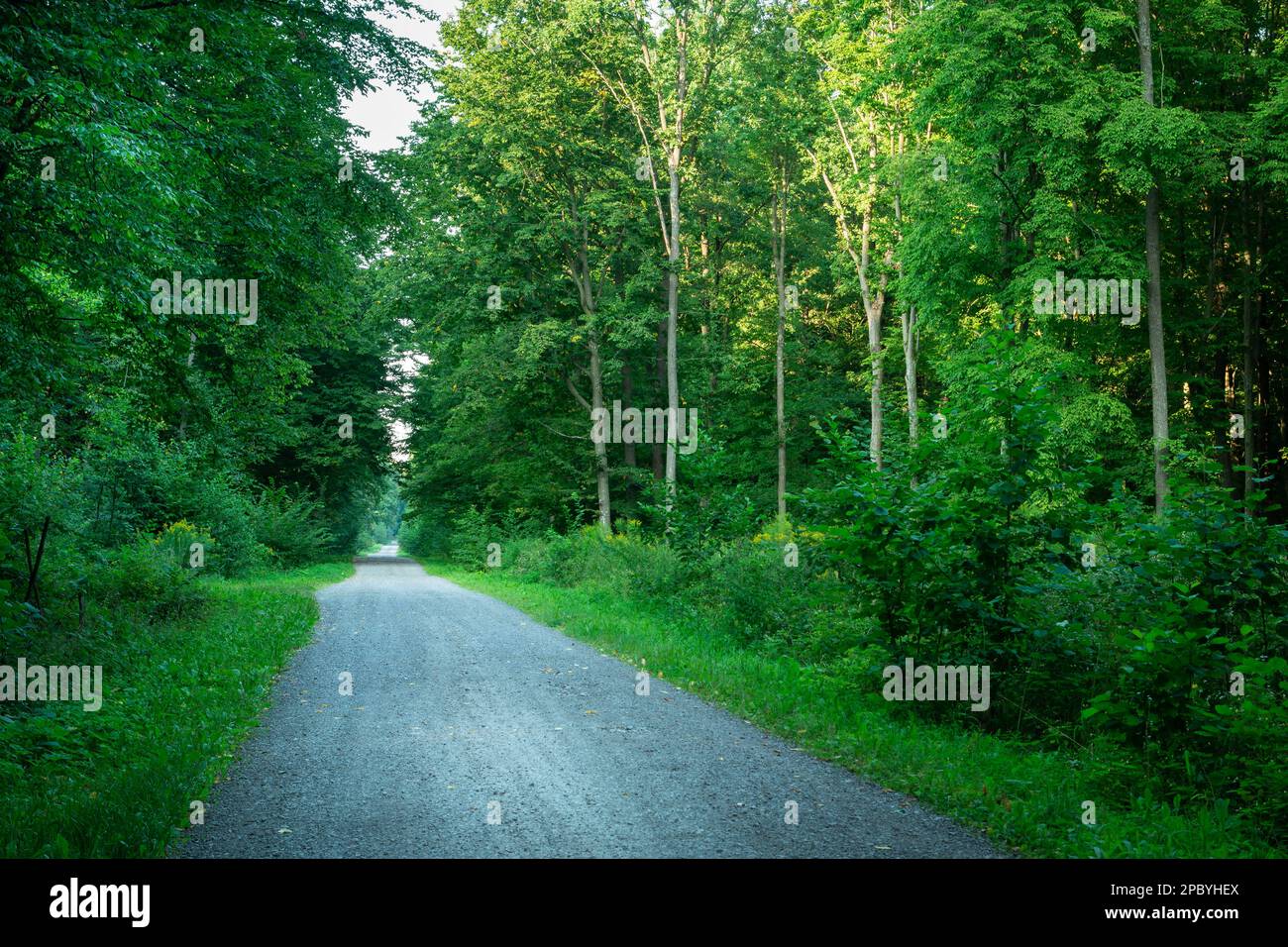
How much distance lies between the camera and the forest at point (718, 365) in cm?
640

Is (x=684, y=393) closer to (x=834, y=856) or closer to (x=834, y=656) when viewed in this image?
(x=834, y=656)

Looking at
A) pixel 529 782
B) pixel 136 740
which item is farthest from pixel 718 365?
pixel 529 782

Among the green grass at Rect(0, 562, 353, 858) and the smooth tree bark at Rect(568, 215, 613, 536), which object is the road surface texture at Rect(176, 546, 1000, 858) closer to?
the green grass at Rect(0, 562, 353, 858)

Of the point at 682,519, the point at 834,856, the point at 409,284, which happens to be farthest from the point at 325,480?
the point at 834,856

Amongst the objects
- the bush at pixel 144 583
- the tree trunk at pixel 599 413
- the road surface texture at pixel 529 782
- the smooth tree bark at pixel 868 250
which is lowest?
the road surface texture at pixel 529 782

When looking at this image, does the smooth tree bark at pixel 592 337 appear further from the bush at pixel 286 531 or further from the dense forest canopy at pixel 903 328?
the bush at pixel 286 531

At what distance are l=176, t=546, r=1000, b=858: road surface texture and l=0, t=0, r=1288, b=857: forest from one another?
1.69 ft

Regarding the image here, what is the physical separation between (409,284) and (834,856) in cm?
2598

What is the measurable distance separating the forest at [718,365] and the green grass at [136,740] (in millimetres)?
72

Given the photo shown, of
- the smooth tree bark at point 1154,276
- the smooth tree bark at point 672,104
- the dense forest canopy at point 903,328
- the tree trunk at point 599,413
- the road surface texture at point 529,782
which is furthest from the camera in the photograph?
the tree trunk at point 599,413

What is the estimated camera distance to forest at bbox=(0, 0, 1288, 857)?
640cm

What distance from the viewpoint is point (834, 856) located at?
184 inches

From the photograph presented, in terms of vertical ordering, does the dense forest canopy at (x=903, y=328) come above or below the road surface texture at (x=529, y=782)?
above

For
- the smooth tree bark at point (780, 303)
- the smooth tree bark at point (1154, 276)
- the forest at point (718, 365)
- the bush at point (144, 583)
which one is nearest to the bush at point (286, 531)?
the forest at point (718, 365)
